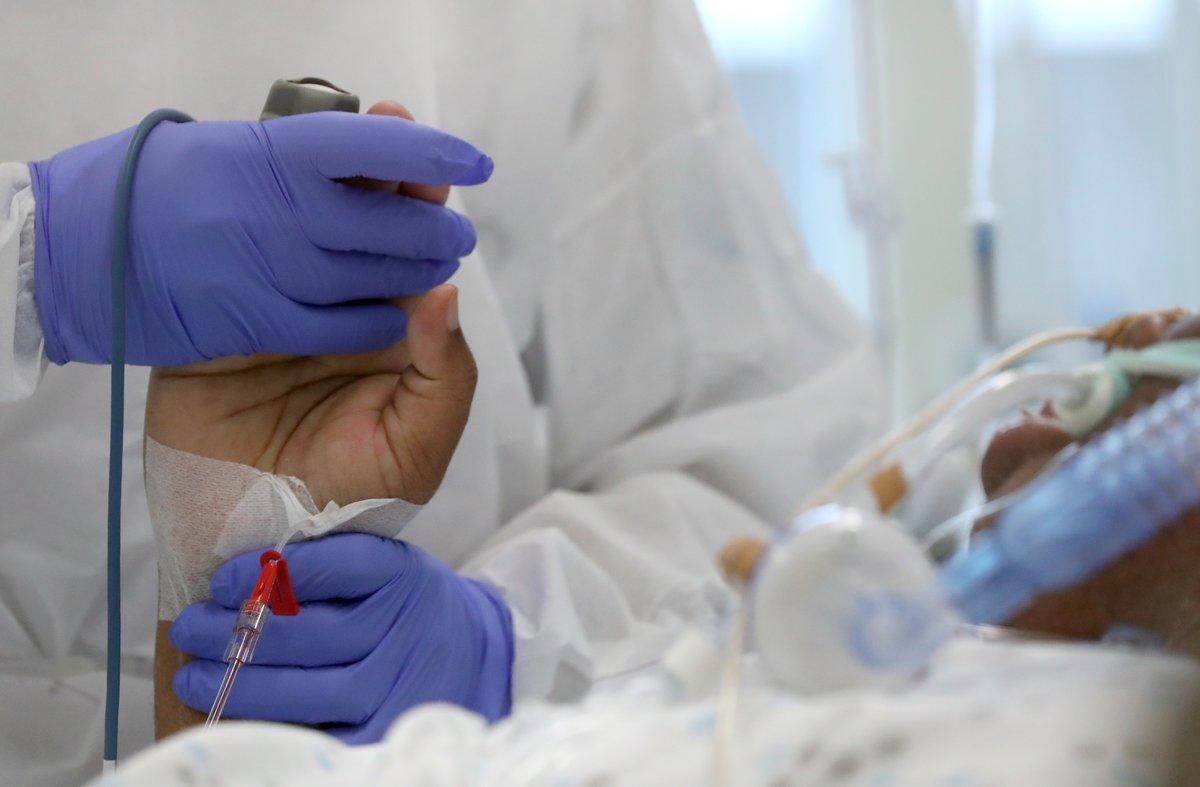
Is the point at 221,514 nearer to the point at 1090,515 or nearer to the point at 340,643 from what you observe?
the point at 340,643

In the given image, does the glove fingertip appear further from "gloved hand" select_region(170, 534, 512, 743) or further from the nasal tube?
the nasal tube

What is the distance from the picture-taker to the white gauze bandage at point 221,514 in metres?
0.84

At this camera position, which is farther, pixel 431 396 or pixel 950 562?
pixel 431 396

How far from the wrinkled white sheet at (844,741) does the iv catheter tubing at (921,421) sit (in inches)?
3.4

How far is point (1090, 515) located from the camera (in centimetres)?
43

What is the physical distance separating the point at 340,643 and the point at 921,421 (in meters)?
0.52

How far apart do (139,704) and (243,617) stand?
0.34 metres

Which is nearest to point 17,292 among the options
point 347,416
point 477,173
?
point 347,416

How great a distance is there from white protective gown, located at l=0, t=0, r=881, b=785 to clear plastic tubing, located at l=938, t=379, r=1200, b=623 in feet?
1.57

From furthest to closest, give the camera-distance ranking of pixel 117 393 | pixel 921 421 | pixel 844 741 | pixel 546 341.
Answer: pixel 546 341, pixel 117 393, pixel 921 421, pixel 844 741

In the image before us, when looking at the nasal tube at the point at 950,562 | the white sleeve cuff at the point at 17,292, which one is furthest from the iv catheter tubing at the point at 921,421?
the white sleeve cuff at the point at 17,292

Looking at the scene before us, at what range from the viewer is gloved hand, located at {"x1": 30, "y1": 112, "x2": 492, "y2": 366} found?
82 centimetres

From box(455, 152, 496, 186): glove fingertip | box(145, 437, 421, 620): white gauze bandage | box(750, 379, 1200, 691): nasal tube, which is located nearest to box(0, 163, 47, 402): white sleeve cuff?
box(145, 437, 421, 620): white gauze bandage

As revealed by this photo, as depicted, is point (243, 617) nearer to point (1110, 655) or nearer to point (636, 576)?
point (636, 576)
